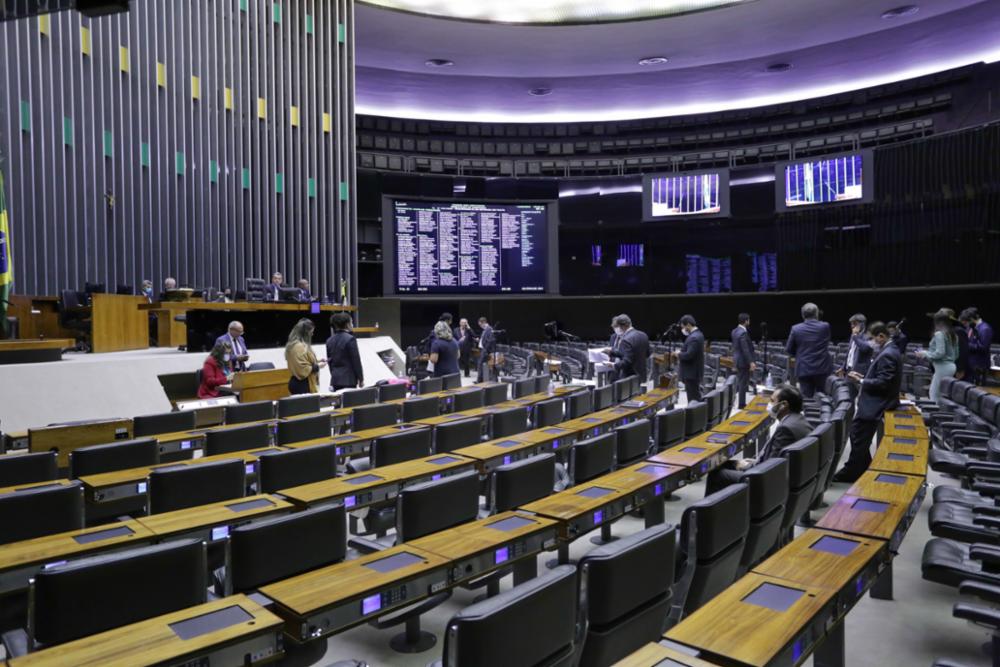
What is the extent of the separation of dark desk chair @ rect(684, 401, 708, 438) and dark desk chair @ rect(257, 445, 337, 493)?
256 cm

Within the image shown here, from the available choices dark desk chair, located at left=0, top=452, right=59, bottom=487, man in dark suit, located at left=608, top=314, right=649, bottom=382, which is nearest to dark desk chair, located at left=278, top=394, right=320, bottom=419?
dark desk chair, located at left=0, top=452, right=59, bottom=487

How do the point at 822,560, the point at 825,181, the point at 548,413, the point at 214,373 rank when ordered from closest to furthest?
the point at 822,560 < the point at 548,413 < the point at 214,373 < the point at 825,181

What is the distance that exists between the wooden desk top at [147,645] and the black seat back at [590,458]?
2.22 meters

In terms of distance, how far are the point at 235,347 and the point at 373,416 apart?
2804 mm

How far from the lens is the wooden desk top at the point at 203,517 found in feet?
8.56

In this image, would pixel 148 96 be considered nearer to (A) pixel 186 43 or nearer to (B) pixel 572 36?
(A) pixel 186 43

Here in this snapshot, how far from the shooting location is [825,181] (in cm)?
1466

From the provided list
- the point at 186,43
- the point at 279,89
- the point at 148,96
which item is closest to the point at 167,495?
the point at 148,96

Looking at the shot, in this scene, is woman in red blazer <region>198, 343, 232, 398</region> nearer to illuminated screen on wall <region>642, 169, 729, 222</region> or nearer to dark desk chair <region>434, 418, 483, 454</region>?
dark desk chair <region>434, 418, 483, 454</region>

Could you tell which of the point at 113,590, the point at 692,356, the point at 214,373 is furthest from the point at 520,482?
the point at 692,356

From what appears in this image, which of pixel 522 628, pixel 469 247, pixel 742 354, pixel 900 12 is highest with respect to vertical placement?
pixel 900 12

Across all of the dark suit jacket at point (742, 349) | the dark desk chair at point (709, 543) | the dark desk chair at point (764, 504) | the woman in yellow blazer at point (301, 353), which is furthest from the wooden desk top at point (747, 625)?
the dark suit jacket at point (742, 349)

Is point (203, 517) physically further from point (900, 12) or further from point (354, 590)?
point (900, 12)

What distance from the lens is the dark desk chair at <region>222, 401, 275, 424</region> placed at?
206 inches
